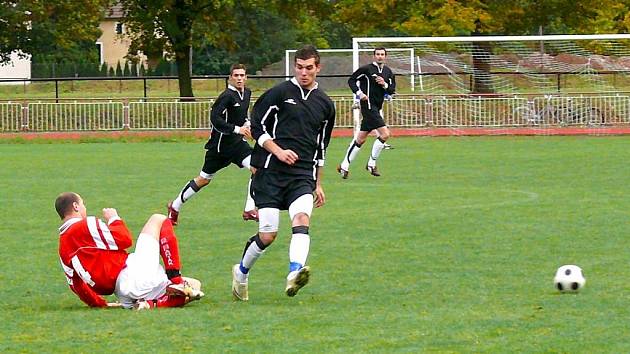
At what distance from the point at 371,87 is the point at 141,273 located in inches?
536

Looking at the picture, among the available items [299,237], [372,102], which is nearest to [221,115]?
[299,237]

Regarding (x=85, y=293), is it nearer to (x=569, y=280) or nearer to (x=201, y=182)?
(x=569, y=280)

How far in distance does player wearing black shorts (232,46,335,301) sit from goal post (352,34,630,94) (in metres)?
23.7

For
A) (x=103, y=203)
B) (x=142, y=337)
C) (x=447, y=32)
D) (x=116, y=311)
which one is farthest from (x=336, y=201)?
(x=447, y=32)

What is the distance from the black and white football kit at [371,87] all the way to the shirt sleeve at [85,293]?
12.9 m

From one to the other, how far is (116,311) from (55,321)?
1.74 ft

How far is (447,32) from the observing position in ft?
126

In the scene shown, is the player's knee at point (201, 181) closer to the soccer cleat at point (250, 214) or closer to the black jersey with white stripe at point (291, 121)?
the soccer cleat at point (250, 214)

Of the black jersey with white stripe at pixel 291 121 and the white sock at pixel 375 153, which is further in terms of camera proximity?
the white sock at pixel 375 153

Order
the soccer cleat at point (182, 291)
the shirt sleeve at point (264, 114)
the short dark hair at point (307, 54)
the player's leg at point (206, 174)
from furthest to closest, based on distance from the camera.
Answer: the player's leg at point (206, 174) → the shirt sleeve at point (264, 114) → the short dark hair at point (307, 54) → the soccer cleat at point (182, 291)

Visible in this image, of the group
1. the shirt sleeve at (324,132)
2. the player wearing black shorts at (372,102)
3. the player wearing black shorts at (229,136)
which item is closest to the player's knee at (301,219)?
the shirt sleeve at (324,132)

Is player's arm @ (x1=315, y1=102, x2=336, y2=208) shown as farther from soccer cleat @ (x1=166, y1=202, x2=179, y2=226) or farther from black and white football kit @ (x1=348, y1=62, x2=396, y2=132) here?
black and white football kit @ (x1=348, y1=62, x2=396, y2=132)

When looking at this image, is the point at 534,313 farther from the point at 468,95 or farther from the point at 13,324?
the point at 468,95

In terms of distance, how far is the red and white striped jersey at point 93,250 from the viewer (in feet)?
27.5
